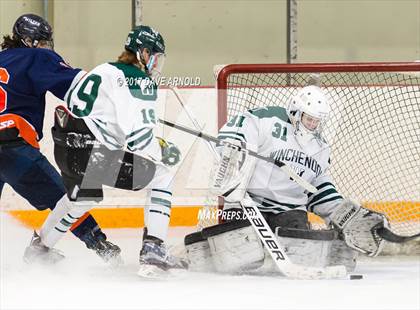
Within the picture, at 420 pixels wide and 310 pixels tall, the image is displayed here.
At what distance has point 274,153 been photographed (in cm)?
390

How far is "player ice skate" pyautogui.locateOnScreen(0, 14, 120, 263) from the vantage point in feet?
12.3

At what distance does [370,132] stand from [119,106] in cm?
169

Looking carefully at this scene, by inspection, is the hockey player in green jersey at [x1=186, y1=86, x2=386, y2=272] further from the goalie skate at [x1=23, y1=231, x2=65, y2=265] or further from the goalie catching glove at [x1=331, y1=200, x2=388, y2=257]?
the goalie skate at [x1=23, y1=231, x2=65, y2=265]

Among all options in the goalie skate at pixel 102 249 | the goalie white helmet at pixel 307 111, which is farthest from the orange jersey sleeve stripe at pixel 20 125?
the goalie white helmet at pixel 307 111

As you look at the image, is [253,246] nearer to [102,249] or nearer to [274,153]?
[274,153]

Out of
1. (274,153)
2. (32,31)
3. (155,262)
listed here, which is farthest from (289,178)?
(32,31)

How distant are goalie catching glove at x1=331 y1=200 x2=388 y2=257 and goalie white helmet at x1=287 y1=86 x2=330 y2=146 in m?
0.33

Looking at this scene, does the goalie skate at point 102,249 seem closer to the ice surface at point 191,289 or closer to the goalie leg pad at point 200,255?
the ice surface at point 191,289

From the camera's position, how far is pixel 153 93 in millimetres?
3600

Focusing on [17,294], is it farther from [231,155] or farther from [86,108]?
[231,155]

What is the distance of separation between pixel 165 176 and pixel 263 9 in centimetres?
338

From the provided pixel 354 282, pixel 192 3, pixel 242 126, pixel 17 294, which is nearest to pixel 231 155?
pixel 242 126

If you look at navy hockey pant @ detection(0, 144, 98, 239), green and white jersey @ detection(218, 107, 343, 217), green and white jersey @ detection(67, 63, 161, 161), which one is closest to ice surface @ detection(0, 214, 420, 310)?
navy hockey pant @ detection(0, 144, 98, 239)

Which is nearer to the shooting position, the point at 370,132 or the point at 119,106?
the point at 119,106
